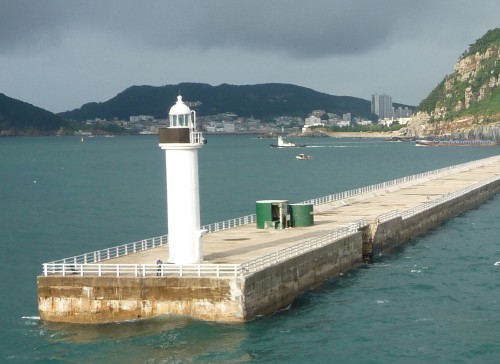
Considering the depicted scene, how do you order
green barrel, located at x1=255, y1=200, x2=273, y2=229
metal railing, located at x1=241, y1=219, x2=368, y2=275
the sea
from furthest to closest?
green barrel, located at x1=255, y1=200, x2=273, y2=229 → metal railing, located at x1=241, y1=219, x2=368, y2=275 → the sea

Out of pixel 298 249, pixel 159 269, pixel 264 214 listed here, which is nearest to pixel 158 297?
pixel 159 269

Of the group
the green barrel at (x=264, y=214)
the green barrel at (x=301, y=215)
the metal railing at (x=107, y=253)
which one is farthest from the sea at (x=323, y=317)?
the green barrel at (x=264, y=214)

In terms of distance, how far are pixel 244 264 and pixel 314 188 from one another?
7786cm

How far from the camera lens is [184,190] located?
36.2m

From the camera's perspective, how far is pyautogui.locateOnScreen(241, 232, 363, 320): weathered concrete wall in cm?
3428

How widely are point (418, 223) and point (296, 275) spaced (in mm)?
22968

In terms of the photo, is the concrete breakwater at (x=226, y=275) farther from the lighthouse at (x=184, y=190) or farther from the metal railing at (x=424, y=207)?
the lighthouse at (x=184, y=190)

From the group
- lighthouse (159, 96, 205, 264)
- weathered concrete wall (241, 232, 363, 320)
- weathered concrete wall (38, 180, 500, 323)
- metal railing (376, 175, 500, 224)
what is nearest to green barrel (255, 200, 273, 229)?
weathered concrete wall (241, 232, 363, 320)

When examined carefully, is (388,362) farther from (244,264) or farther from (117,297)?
(117,297)

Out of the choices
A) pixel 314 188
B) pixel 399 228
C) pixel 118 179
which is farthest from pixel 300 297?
pixel 118 179

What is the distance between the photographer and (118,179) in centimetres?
13662

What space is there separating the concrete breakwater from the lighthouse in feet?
4.63

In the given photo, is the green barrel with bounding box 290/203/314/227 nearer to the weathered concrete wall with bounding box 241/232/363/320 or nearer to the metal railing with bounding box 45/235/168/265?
the weathered concrete wall with bounding box 241/232/363/320

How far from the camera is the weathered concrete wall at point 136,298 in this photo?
109ft
